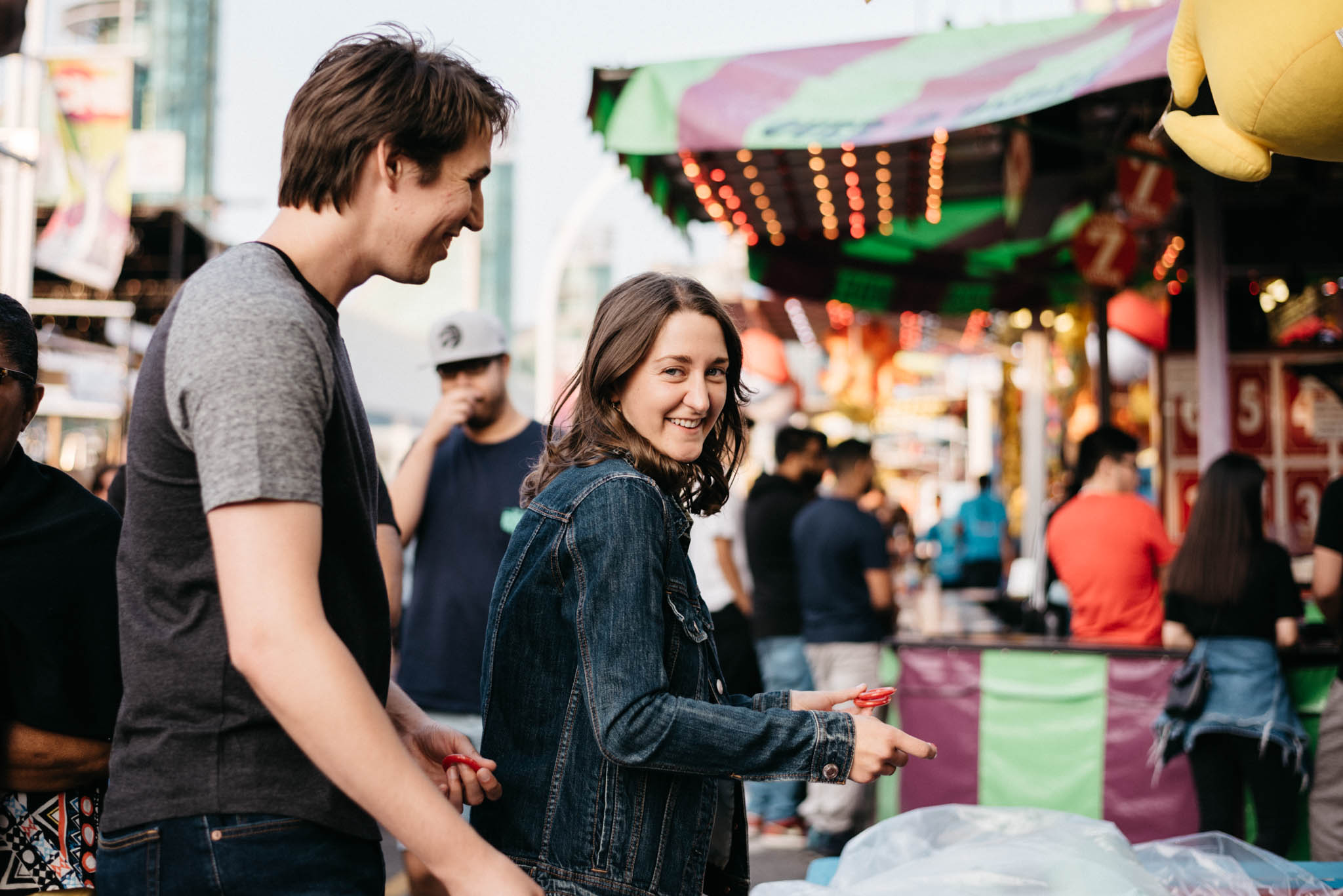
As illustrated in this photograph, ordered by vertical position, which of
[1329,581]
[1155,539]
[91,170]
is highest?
[91,170]

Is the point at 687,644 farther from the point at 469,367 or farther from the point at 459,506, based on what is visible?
the point at 469,367

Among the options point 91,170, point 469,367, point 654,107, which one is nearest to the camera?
point 469,367

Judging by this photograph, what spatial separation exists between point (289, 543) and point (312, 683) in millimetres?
164

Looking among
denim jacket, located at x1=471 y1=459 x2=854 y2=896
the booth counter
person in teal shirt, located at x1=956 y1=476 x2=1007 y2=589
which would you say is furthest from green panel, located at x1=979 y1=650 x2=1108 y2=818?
person in teal shirt, located at x1=956 y1=476 x2=1007 y2=589

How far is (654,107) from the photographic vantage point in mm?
5078

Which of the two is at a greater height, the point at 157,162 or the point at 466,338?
the point at 157,162

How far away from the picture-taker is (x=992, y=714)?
585cm

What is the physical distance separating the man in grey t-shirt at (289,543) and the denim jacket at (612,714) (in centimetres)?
30

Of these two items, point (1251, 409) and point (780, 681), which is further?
point (1251, 409)

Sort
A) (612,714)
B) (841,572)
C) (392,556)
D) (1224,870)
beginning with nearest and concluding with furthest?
(612,714), (1224,870), (392,556), (841,572)

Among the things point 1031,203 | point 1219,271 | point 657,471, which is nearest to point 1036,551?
point 1031,203

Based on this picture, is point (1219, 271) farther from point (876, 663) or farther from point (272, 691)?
point (272, 691)

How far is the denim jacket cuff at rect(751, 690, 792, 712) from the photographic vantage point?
2.19 metres

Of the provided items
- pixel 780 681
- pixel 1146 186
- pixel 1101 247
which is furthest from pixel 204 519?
pixel 1101 247
